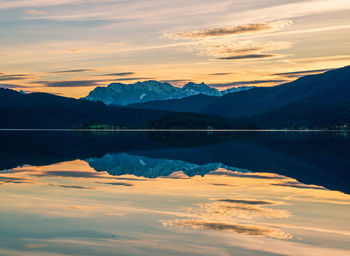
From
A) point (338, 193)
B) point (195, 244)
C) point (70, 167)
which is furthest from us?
point (70, 167)

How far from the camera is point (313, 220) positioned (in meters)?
24.6

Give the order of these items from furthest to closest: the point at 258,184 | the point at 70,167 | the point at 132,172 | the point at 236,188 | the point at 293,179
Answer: the point at 70,167, the point at 132,172, the point at 293,179, the point at 258,184, the point at 236,188

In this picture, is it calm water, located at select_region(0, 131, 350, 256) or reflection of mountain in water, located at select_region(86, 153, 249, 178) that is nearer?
calm water, located at select_region(0, 131, 350, 256)

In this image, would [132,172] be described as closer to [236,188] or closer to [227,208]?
[236,188]

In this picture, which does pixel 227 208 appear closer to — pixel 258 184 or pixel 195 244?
pixel 195 244

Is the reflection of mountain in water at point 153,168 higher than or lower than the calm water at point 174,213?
lower

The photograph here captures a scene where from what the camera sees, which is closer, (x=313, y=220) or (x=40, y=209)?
(x=313, y=220)

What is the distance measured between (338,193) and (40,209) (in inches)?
784

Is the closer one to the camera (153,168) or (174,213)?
(174,213)

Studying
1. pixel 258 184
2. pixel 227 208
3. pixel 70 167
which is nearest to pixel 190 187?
pixel 258 184

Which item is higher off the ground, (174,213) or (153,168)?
(174,213)

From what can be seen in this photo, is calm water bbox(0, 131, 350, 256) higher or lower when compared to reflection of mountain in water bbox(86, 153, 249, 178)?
higher

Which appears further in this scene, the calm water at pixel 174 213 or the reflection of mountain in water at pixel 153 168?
the reflection of mountain in water at pixel 153 168

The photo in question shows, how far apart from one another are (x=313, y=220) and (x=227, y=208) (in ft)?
16.9
